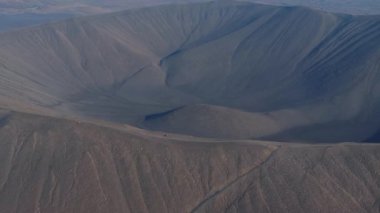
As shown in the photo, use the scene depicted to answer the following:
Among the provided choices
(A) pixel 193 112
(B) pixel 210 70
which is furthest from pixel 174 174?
(B) pixel 210 70

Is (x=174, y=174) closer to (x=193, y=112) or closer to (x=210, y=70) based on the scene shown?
(x=193, y=112)

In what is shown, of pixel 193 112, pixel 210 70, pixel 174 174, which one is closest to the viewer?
pixel 174 174

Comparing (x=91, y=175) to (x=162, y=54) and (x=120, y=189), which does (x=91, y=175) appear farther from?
(x=162, y=54)

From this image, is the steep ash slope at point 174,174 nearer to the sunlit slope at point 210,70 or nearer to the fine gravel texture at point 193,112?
the fine gravel texture at point 193,112

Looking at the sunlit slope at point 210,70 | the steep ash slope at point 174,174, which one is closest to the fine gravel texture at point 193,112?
the steep ash slope at point 174,174

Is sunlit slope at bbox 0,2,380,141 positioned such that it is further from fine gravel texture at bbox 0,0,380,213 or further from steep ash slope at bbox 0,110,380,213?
steep ash slope at bbox 0,110,380,213

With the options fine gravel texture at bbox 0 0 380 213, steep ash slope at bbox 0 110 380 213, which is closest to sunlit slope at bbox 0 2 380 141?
fine gravel texture at bbox 0 0 380 213
